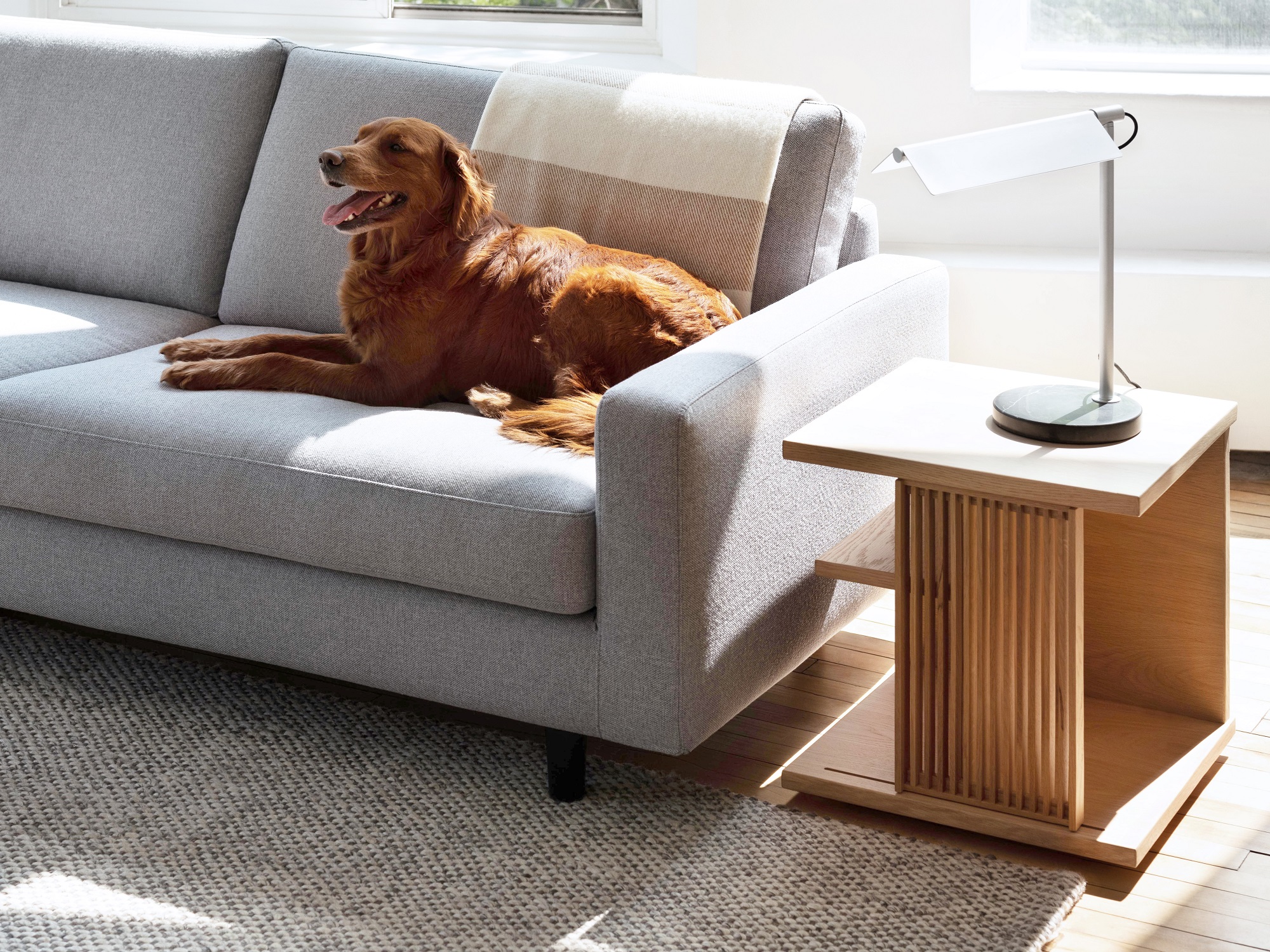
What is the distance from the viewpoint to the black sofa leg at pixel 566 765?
73.8 inches

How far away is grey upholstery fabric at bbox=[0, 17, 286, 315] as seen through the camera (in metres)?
2.63

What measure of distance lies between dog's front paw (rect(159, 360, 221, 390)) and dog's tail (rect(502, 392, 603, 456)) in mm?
489

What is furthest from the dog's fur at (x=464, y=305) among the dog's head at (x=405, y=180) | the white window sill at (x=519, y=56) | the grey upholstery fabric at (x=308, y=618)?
the white window sill at (x=519, y=56)

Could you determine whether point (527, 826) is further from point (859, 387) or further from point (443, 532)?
point (859, 387)

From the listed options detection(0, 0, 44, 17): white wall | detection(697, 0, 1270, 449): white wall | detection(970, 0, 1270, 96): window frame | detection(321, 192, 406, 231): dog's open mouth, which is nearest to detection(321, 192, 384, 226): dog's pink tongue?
detection(321, 192, 406, 231): dog's open mouth

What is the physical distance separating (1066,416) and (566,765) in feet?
2.58

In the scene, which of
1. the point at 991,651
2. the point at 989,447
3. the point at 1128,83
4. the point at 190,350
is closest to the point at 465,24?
the point at 1128,83

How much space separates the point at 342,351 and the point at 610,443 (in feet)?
2.47

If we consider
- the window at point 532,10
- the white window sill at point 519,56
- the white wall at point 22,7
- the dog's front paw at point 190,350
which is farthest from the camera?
the white wall at point 22,7

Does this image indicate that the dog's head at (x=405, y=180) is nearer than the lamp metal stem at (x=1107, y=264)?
No

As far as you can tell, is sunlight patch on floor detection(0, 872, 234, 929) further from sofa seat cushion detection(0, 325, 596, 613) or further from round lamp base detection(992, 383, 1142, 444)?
round lamp base detection(992, 383, 1142, 444)

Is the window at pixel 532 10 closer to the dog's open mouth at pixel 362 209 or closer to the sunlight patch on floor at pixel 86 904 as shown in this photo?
the dog's open mouth at pixel 362 209

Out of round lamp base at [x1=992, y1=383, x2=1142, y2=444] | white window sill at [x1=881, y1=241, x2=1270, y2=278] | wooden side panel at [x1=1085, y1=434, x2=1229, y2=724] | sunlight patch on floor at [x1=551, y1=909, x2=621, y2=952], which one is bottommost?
sunlight patch on floor at [x1=551, y1=909, x2=621, y2=952]

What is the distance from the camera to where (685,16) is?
135 inches
